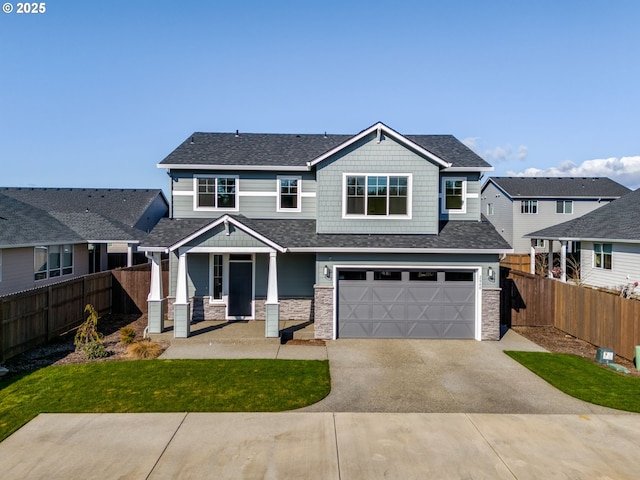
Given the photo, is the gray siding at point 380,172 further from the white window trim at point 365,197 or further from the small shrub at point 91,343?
the small shrub at point 91,343

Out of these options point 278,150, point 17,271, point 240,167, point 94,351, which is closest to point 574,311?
point 278,150

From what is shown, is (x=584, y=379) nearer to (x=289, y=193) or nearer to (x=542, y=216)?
(x=289, y=193)

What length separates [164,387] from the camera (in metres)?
9.62

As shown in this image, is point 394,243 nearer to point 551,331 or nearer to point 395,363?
Result: point 395,363

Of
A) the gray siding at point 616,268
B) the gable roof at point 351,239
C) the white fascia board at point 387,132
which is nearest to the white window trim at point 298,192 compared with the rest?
the gable roof at point 351,239

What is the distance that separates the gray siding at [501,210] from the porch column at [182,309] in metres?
31.4

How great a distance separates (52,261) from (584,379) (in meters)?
22.0

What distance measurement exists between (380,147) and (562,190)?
29697mm

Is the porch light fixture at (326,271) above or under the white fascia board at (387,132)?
under

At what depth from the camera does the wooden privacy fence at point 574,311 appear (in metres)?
12.0

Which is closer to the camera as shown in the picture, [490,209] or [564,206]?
[564,206]

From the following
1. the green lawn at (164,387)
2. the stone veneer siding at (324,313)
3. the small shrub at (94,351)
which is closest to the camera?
the green lawn at (164,387)

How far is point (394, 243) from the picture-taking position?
1424 centimetres

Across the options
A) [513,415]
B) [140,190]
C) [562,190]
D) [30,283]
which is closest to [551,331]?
[513,415]
